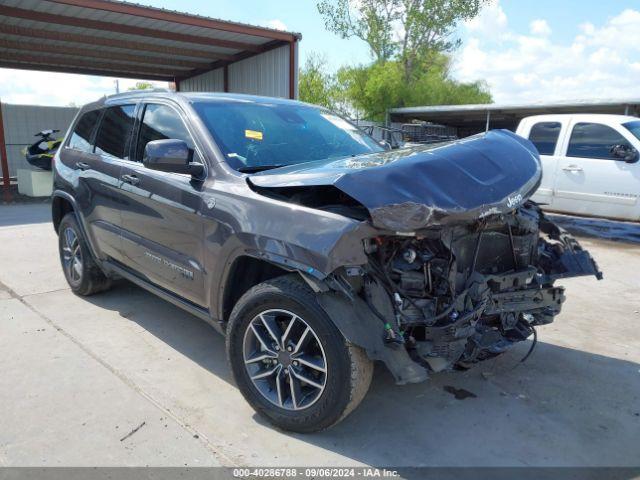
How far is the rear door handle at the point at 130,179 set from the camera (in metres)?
3.94

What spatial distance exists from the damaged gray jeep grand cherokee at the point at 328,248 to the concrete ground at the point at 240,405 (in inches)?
12.9

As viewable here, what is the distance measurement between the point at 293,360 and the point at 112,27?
11426 mm

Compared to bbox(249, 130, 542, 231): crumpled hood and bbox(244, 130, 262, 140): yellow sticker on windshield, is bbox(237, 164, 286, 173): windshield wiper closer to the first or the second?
bbox(249, 130, 542, 231): crumpled hood

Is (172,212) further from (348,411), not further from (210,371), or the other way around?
(348,411)

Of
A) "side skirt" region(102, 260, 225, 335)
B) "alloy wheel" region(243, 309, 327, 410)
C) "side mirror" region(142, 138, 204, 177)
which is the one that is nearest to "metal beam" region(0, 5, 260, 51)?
"side skirt" region(102, 260, 225, 335)

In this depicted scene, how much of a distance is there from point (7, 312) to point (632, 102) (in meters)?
13.7

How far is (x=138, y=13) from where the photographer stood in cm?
1062

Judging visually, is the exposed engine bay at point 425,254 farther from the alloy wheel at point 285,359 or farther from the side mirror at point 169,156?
the side mirror at point 169,156

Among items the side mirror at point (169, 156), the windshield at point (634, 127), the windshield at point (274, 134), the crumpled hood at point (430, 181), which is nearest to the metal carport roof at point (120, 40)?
the windshield at point (634, 127)

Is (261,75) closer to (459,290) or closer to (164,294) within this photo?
(164,294)

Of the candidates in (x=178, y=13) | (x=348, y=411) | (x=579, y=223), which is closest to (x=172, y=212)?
(x=348, y=411)

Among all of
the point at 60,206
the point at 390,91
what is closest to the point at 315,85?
the point at 390,91

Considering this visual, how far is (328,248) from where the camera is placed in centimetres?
252

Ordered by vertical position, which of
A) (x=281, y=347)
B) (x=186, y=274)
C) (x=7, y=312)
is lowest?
(x=7, y=312)
